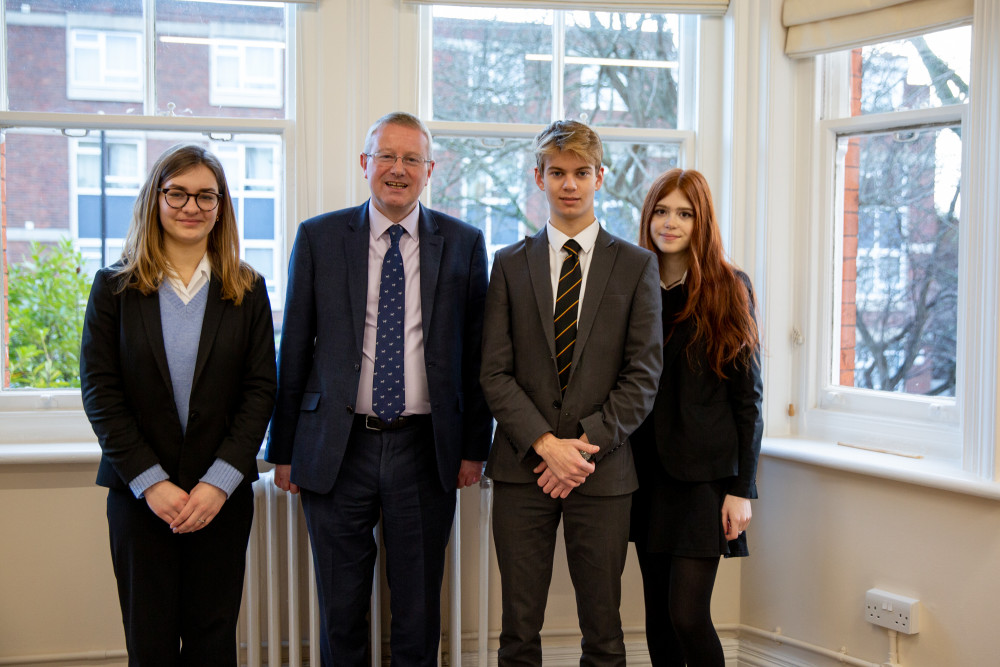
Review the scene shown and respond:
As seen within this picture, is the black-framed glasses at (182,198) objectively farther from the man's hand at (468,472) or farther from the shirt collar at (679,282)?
the shirt collar at (679,282)

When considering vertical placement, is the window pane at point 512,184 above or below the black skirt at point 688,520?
above

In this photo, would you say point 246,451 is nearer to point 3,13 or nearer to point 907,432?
point 3,13

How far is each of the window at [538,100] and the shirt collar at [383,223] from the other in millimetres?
564

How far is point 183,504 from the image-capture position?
1769 mm

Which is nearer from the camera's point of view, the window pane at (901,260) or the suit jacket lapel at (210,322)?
the suit jacket lapel at (210,322)

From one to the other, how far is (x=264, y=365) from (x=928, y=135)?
6.48 ft

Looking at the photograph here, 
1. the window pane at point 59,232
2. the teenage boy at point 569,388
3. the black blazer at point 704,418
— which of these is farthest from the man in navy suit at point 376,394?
the window pane at point 59,232

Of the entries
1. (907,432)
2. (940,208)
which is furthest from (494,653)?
(940,208)

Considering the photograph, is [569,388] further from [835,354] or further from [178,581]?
[835,354]

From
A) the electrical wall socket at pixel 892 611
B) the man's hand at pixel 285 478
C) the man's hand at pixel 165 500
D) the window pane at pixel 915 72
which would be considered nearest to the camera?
the man's hand at pixel 165 500

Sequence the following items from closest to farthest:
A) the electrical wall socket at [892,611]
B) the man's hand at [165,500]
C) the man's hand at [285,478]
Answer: the man's hand at [165,500]
the man's hand at [285,478]
the electrical wall socket at [892,611]

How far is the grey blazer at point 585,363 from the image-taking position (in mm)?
1844

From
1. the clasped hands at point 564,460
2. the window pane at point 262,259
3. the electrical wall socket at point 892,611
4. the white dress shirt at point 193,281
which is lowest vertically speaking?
the electrical wall socket at point 892,611

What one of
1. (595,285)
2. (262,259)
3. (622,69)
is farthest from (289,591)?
(622,69)
